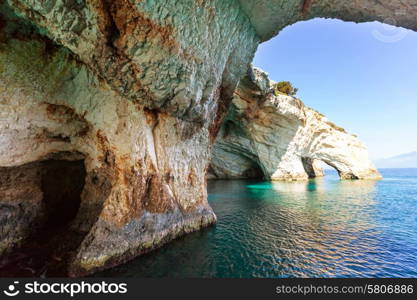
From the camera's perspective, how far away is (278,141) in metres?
34.3

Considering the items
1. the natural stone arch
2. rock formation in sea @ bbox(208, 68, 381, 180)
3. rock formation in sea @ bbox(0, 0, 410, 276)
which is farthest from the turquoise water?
rock formation in sea @ bbox(208, 68, 381, 180)

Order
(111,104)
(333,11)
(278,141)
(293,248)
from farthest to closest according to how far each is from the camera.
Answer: (278,141), (333,11), (293,248), (111,104)

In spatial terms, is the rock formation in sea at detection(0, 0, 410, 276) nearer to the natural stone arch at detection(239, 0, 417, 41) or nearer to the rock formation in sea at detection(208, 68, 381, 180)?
the natural stone arch at detection(239, 0, 417, 41)

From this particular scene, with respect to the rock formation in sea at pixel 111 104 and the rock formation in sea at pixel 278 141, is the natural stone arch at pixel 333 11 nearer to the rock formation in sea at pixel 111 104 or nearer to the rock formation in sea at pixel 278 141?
the rock formation in sea at pixel 111 104

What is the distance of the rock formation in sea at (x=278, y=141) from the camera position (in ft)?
97.9

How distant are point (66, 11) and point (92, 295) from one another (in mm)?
7360

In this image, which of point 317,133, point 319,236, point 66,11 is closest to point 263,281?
point 319,236

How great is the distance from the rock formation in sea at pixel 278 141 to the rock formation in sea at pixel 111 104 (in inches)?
739

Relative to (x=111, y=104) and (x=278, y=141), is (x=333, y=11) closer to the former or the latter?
(x=111, y=104)

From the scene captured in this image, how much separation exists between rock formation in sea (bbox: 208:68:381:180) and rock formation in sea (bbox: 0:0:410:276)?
61.6ft

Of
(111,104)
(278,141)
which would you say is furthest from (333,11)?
(278,141)

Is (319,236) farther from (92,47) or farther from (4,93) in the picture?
(4,93)

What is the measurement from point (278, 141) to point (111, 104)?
30.9 meters

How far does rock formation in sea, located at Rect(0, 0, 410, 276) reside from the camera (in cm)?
600
